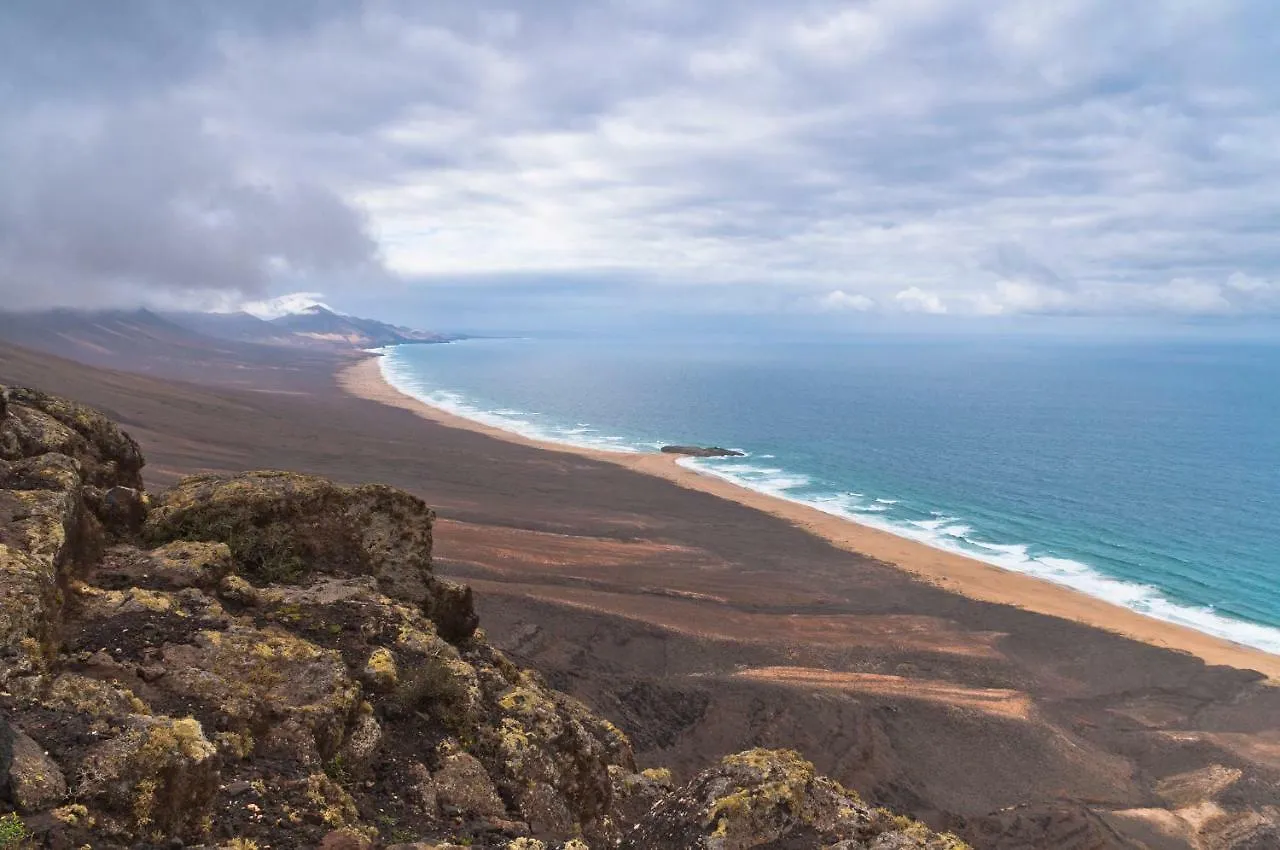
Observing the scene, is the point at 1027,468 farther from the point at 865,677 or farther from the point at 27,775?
the point at 27,775

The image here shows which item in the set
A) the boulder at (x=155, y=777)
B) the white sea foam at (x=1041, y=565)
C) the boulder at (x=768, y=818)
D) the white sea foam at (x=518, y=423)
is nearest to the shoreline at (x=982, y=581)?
the white sea foam at (x=1041, y=565)

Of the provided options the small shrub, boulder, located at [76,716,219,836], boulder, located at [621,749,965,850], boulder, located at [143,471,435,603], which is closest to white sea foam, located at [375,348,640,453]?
boulder, located at [143,471,435,603]

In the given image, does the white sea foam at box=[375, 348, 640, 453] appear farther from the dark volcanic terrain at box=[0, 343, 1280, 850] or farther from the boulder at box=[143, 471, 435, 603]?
the boulder at box=[143, 471, 435, 603]

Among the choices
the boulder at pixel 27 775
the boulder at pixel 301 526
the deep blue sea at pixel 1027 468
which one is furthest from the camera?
the deep blue sea at pixel 1027 468

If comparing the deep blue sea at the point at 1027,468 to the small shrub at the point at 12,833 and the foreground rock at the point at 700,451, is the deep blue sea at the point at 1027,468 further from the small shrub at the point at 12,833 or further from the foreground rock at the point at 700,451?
the small shrub at the point at 12,833

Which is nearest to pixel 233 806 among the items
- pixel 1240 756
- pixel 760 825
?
pixel 760 825
